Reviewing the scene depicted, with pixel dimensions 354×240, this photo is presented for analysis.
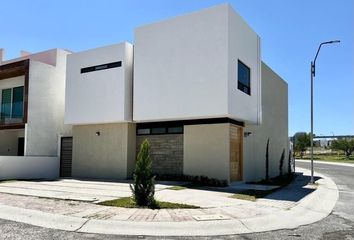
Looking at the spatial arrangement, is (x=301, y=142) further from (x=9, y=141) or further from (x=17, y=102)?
(x=17, y=102)

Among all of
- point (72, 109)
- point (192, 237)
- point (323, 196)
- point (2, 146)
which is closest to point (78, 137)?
point (72, 109)

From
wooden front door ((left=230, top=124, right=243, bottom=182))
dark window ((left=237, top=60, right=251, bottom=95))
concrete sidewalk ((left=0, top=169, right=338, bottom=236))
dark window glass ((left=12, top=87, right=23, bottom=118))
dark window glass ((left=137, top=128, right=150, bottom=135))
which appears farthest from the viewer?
dark window glass ((left=12, top=87, right=23, bottom=118))

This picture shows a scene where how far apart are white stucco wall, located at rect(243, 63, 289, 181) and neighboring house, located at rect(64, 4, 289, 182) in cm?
19

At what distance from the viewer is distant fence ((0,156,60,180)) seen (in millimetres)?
20312

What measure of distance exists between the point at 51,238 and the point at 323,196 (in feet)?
39.0

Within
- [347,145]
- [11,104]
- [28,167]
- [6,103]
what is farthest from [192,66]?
[347,145]

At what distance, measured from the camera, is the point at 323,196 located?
1531cm

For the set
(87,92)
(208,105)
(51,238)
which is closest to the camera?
(51,238)

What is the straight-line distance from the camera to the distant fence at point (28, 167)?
800 inches

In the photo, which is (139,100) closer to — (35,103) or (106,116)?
(106,116)

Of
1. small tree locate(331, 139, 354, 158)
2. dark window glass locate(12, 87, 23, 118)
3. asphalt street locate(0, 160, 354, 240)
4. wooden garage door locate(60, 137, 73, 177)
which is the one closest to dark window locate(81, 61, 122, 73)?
wooden garage door locate(60, 137, 73, 177)

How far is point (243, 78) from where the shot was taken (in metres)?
19.7

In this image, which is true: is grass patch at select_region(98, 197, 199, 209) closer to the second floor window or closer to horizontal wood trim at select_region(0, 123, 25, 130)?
horizontal wood trim at select_region(0, 123, 25, 130)

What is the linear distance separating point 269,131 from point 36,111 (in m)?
16.3
